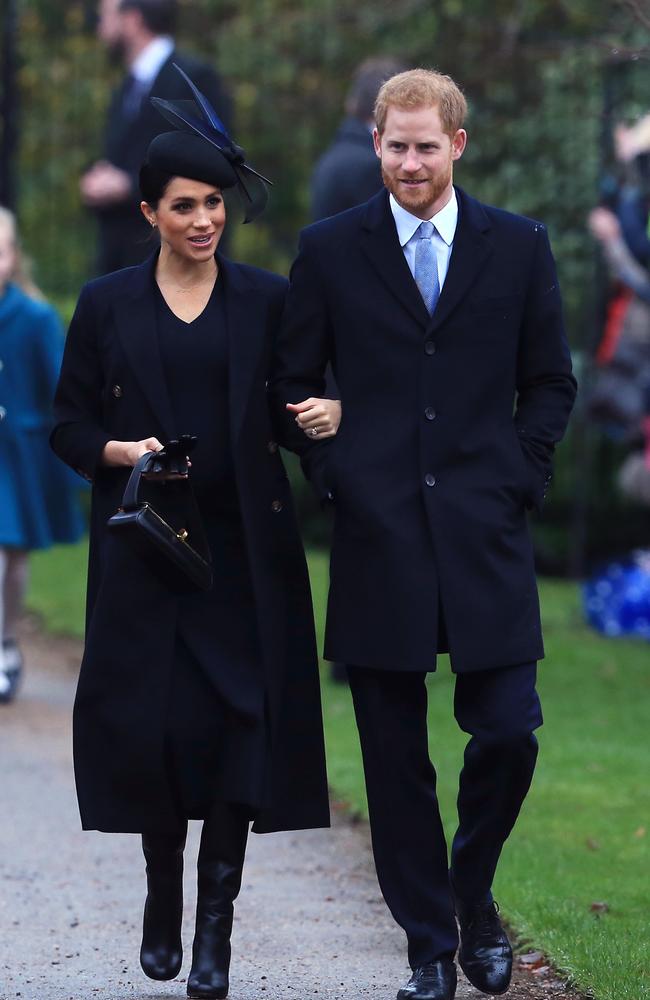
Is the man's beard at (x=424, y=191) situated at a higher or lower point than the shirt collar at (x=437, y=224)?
higher

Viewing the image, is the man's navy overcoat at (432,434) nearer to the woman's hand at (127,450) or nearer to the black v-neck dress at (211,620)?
the black v-neck dress at (211,620)

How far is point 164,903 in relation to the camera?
4.39 m

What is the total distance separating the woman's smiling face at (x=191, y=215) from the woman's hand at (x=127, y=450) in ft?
1.37

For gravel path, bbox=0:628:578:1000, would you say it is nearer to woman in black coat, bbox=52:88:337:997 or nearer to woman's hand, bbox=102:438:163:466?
woman in black coat, bbox=52:88:337:997

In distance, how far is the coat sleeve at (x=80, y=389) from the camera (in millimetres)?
4402

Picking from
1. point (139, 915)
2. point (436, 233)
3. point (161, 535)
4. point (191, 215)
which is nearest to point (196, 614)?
point (161, 535)

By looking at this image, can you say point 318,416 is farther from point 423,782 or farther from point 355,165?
point 355,165

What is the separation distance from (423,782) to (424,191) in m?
1.24

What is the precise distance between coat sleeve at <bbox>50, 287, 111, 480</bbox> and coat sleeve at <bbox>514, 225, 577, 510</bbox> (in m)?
0.91

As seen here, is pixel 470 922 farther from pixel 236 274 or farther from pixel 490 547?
pixel 236 274

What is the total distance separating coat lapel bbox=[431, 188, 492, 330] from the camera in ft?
13.8

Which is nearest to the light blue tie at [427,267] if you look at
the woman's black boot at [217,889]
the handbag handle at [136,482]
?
the handbag handle at [136,482]

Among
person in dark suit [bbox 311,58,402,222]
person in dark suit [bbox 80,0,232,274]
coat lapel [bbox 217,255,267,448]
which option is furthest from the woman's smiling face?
person in dark suit [bbox 80,0,232,274]

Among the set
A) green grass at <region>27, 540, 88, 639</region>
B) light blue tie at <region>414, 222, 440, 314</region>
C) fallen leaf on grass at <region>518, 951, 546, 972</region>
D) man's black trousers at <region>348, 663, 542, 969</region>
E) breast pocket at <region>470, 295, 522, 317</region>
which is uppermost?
light blue tie at <region>414, 222, 440, 314</region>
